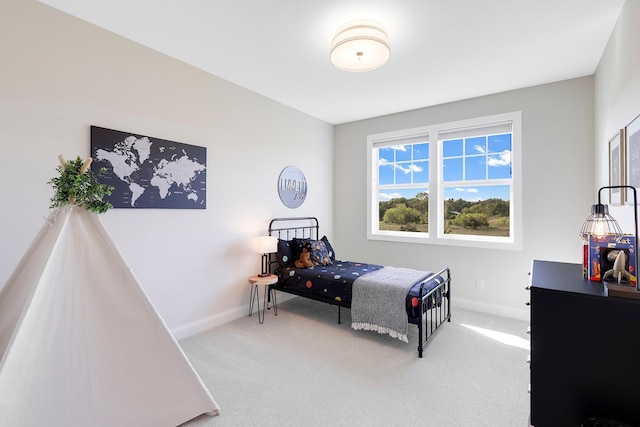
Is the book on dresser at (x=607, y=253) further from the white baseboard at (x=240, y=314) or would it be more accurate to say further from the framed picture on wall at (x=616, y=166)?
the white baseboard at (x=240, y=314)

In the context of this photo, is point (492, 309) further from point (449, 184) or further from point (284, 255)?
point (284, 255)

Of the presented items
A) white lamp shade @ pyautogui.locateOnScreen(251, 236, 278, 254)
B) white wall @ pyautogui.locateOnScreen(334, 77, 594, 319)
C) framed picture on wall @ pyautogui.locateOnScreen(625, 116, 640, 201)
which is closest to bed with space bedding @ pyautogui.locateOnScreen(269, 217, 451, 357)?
white lamp shade @ pyautogui.locateOnScreen(251, 236, 278, 254)

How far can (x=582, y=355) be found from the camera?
1.26 m

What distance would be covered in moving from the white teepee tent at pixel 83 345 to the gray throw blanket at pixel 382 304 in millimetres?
1631

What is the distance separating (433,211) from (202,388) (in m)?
3.54

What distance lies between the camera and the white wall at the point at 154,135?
2.13 m

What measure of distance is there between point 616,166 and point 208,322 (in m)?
4.00

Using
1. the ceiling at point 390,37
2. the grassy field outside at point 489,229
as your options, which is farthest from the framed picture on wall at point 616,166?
the grassy field outside at point 489,229

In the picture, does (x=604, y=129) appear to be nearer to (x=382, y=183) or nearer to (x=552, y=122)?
(x=552, y=122)

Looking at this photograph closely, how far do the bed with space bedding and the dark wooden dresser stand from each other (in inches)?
54.9

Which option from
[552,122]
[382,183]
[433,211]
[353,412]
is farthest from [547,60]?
[353,412]

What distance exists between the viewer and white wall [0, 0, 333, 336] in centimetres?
213

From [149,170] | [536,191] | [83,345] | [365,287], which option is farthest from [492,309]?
[149,170]

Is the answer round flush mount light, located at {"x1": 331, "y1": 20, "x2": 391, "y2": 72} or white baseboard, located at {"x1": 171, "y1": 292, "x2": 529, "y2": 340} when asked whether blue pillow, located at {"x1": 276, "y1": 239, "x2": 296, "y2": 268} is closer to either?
white baseboard, located at {"x1": 171, "y1": 292, "x2": 529, "y2": 340}
